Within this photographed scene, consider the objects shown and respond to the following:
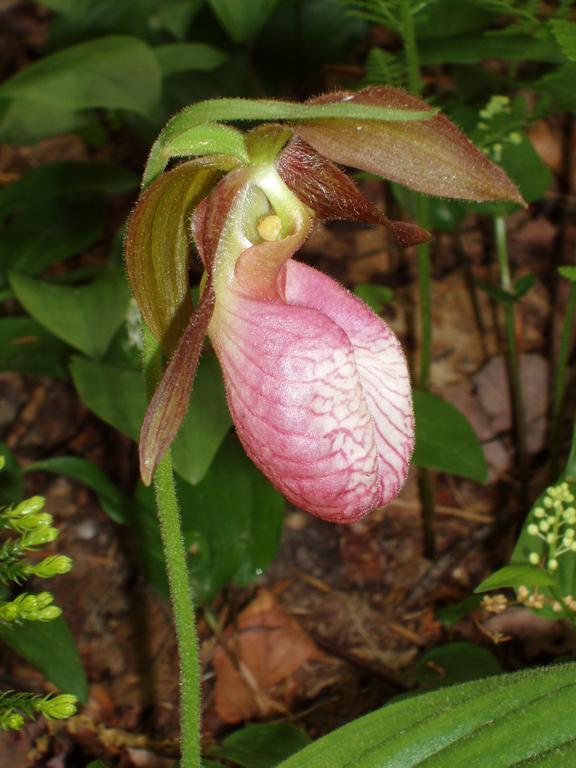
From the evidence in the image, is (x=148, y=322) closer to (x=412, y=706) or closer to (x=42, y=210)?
(x=412, y=706)

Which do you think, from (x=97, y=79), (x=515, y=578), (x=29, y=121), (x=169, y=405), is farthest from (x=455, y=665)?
(x=29, y=121)

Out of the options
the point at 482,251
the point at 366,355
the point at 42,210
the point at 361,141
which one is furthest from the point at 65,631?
the point at 482,251

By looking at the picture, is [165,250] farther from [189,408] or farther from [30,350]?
[30,350]

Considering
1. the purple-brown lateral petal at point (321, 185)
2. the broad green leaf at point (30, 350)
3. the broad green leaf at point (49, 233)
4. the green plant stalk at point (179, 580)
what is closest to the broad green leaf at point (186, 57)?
the broad green leaf at point (49, 233)

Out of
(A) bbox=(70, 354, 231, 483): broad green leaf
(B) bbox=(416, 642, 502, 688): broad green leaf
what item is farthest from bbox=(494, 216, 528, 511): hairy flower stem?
(A) bbox=(70, 354, 231, 483): broad green leaf

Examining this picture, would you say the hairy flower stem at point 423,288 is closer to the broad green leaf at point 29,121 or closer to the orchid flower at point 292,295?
the orchid flower at point 292,295

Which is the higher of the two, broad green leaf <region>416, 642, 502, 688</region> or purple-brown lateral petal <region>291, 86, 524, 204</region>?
purple-brown lateral petal <region>291, 86, 524, 204</region>

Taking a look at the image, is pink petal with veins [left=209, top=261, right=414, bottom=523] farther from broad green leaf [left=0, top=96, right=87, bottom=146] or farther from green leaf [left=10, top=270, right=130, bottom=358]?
broad green leaf [left=0, top=96, right=87, bottom=146]
